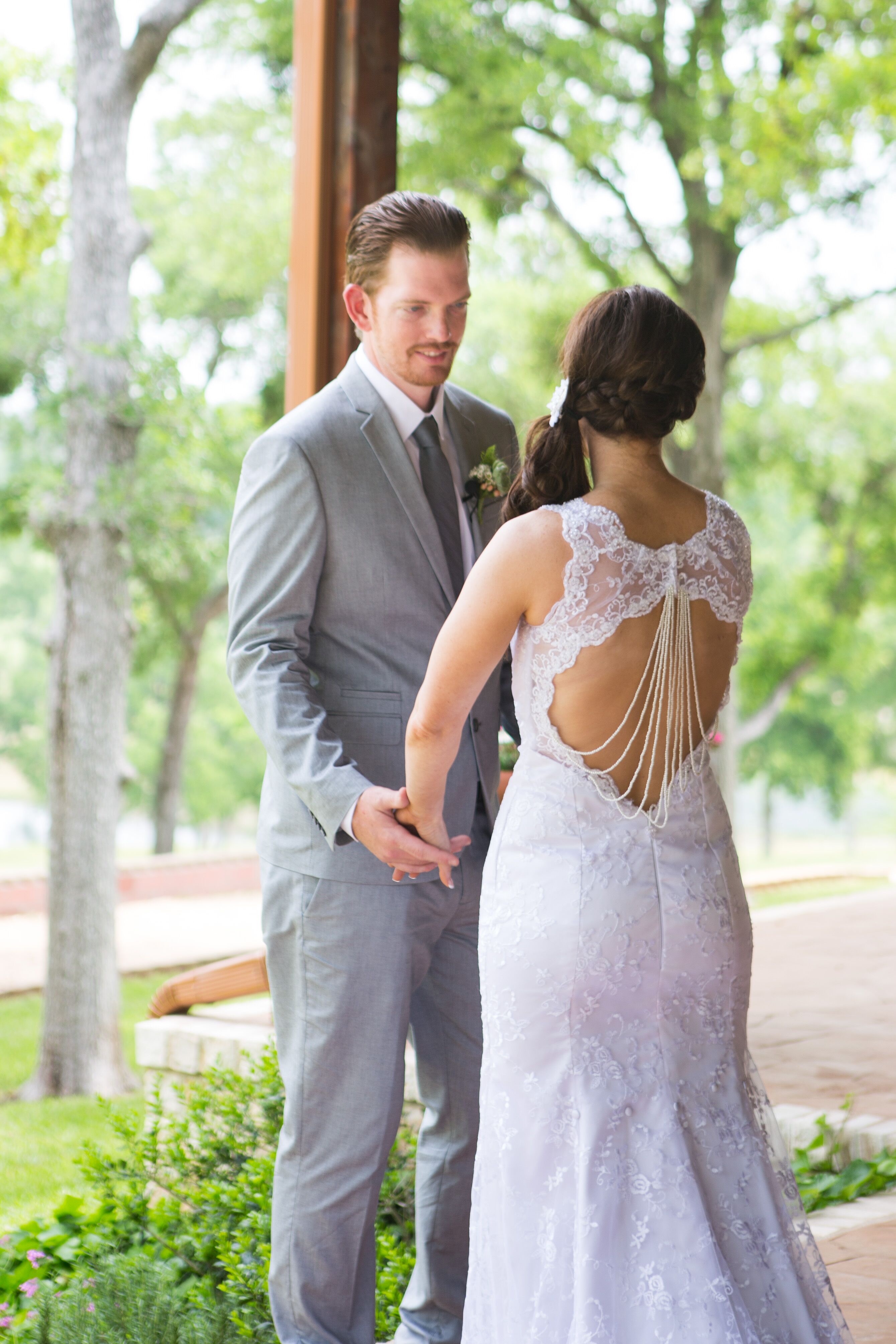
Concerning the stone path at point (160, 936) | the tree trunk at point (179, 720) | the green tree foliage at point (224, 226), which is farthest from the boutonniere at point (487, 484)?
the tree trunk at point (179, 720)

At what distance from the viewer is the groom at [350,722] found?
2072 millimetres

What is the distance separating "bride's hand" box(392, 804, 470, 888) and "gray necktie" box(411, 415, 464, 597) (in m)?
0.49

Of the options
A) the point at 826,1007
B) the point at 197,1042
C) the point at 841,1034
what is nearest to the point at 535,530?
the point at 197,1042

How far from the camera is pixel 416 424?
7.38 feet

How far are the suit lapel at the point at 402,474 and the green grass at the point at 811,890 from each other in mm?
7808

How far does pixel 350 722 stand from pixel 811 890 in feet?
30.9

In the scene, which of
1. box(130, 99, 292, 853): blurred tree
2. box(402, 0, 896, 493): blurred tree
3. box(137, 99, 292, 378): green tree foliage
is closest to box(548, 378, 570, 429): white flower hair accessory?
box(402, 0, 896, 493): blurred tree

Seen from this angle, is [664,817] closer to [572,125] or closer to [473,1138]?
[473,1138]

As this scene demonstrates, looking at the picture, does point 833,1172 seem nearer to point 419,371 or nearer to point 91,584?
point 419,371

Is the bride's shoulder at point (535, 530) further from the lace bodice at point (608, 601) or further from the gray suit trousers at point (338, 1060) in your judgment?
the gray suit trousers at point (338, 1060)

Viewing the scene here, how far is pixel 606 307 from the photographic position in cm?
170

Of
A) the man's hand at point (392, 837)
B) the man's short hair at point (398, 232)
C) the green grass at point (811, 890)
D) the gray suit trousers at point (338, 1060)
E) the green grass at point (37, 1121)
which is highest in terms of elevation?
the man's short hair at point (398, 232)

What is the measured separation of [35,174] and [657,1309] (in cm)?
745

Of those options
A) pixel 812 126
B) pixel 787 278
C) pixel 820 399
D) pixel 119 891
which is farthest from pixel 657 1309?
pixel 820 399
